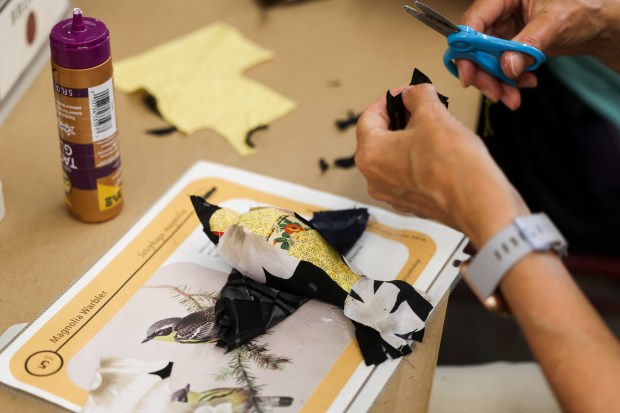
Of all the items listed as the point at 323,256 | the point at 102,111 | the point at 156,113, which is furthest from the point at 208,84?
the point at 323,256

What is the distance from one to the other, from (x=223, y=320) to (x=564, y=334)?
293 millimetres

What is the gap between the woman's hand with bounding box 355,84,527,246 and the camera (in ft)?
2.03

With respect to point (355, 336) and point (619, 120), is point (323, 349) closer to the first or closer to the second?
point (355, 336)

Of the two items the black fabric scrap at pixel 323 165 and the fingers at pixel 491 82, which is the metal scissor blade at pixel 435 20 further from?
the black fabric scrap at pixel 323 165

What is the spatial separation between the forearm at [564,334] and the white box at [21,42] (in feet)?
2.11

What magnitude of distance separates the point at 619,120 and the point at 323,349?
0.70 m

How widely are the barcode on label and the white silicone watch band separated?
38 cm

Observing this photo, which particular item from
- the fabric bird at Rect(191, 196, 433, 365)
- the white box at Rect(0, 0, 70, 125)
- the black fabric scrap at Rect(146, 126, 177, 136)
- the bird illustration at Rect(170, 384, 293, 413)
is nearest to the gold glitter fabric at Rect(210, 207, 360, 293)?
the fabric bird at Rect(191, 196, 433, 365)

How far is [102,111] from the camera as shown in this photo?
2.49ft

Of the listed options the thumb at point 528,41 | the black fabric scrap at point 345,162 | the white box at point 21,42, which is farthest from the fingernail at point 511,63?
the white box at point 21,42

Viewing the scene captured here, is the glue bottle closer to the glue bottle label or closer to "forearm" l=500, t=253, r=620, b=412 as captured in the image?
the glue bottle label

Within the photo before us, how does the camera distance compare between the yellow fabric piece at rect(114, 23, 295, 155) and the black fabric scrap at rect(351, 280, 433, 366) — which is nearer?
the black fabric scrap at rect(351, 280, 433, 366)

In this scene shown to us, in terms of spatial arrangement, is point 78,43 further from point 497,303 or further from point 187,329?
point 497,303

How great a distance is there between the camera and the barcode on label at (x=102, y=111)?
0.75 metres
